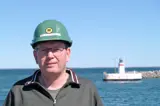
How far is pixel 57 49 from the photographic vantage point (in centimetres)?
334

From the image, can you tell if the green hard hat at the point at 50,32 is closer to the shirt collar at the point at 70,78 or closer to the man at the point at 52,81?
the man at the point at 52,81

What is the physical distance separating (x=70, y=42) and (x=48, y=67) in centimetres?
34

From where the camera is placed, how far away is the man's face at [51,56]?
10.8 ft

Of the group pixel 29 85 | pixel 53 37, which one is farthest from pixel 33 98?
pixel 53 37

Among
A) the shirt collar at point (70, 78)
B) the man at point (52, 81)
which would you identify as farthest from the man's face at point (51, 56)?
the shirt collar at point (70, 78)

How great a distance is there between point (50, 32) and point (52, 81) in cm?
49

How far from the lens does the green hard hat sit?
327 cm

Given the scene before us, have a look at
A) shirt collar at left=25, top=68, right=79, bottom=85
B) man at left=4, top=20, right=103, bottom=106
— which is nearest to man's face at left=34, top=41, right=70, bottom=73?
man at left=4, top=20, right=103, bottom=106

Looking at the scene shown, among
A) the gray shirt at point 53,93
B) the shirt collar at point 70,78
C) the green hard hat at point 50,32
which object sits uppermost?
the green hard hat at point 50,32

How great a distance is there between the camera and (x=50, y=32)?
3.27 meters

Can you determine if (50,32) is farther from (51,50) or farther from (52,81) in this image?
(52,81)

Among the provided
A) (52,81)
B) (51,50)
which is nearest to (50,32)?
(51,50)

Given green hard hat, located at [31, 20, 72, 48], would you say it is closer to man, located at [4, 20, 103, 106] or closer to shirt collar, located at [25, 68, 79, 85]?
man, located at [4, 20, 103, 106]

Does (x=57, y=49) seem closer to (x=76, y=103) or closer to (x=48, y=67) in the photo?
(x=48, y=67)
